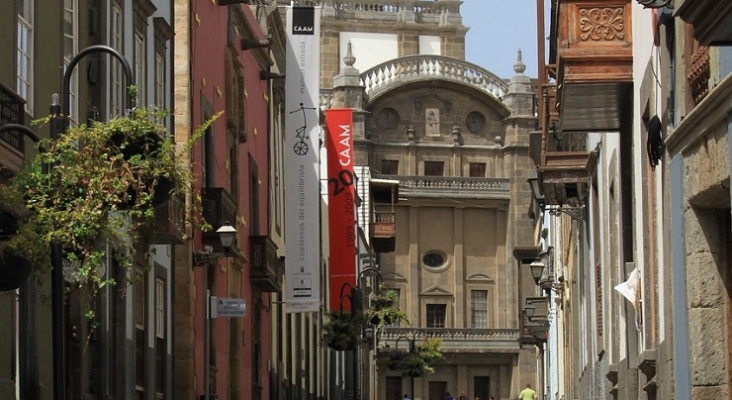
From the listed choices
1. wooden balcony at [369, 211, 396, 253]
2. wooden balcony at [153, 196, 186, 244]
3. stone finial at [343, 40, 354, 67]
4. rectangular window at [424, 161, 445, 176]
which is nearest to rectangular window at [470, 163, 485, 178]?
rectangular window at [424, 161, 445, 176]

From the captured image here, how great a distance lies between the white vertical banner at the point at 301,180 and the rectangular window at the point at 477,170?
52.2m

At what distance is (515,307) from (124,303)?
67355 mm

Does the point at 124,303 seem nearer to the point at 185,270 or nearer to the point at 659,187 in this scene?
the point at 185,270

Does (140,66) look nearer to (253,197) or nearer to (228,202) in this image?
(228,202)

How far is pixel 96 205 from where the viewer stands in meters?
13.1

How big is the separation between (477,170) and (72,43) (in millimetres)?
68757

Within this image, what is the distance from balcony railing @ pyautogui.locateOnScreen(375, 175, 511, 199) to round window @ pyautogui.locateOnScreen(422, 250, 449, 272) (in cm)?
326

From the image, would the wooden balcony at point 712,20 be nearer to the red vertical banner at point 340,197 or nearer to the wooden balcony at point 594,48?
the wooden balcony at point 594,48

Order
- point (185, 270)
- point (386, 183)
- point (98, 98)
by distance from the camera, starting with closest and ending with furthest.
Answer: point (98, 98) < point (185, 270) < point (386, 183)

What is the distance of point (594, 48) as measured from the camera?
17312mm

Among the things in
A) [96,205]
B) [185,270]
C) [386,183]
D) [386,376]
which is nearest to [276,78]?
[185,270]

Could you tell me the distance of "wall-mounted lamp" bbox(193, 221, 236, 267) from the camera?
24.5 m

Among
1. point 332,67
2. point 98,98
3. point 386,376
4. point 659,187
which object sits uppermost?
point 332,67

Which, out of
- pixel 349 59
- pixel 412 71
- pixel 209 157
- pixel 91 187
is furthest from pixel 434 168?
pixel 91 187
